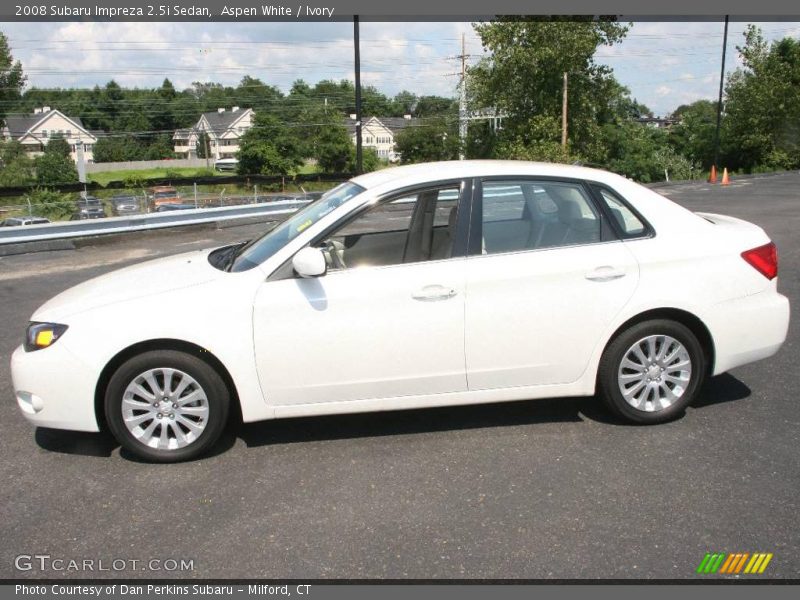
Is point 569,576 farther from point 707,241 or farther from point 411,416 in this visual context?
point 707,241

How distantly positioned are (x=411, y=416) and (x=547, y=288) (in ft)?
4.26

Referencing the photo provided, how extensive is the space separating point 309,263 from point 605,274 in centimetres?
178

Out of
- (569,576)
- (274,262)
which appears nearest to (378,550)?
(569,576)

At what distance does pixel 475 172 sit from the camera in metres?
4.48

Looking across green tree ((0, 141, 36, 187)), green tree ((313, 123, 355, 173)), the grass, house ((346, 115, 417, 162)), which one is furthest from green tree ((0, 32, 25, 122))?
house ((346, 115, 417, 162))

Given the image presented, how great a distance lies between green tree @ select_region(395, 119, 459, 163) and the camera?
7238 cm

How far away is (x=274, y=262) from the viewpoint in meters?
4.18

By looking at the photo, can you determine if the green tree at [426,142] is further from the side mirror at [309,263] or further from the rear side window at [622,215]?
the side mirror at [309,263]

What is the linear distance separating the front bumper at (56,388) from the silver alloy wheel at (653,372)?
10.3 feet

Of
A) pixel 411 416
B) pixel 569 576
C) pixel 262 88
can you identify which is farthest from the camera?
pixel 262 88

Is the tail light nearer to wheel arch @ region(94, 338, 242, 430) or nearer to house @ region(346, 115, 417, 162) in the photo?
wheel arch @ region(94, 338, 242, 430)

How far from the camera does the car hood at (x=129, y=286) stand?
416 centimetres

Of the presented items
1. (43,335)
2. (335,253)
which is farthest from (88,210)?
(335,253)

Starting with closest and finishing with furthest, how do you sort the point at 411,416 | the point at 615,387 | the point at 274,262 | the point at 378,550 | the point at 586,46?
the point at 378,550
the point at 274,262
the point at 615,387
the point at 411,416
the point at 586,46
